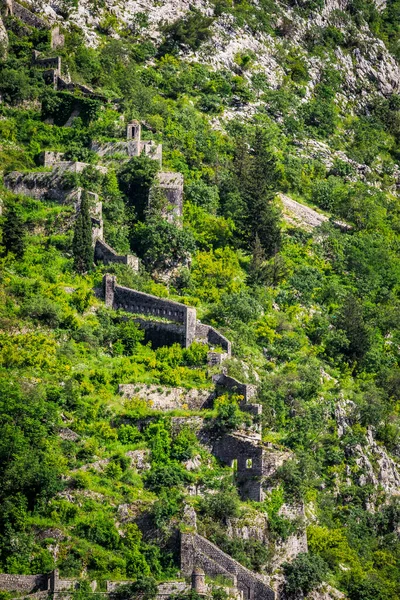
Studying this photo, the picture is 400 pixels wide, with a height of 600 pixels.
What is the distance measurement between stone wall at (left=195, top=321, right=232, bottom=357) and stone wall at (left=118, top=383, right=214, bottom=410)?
3.92m

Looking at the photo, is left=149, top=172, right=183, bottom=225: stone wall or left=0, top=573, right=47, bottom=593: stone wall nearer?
left=0, top=573, right=47, bottom=593: stone wall

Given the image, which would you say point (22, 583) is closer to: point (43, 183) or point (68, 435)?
point (68, 435)

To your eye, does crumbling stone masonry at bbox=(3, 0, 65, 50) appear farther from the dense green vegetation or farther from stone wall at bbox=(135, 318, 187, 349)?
stone wall at bbox=(135, 318, 187, 349)

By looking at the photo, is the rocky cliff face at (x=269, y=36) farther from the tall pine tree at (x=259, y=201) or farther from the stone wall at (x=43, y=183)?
the stone wall at (x=43, y=183)

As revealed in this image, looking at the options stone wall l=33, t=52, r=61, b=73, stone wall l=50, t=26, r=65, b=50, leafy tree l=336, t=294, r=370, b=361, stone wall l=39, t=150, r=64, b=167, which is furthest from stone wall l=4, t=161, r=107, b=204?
leafy tree l=336, t=294, r=370, b=361

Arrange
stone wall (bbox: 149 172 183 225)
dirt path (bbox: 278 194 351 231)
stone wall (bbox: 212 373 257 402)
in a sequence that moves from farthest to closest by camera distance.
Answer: dirt path (bbox: 278 194 351 231)
stone wall (bbox: 149 172 183 225)
stone wall (bbox: 212 373 257 402)

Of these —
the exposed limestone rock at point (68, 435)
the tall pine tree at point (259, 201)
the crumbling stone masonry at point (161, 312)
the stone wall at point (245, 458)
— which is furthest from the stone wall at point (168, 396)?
the tall pine tree at point (259, 201)

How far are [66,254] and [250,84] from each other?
38.0 metres

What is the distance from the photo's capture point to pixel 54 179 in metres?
77.4

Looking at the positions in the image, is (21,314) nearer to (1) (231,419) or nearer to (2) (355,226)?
(1) (231,419)

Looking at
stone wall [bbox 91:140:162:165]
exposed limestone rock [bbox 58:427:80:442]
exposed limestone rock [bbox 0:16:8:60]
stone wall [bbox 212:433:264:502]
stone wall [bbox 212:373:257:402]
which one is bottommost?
stone wall [bbox 212:433:264:502]

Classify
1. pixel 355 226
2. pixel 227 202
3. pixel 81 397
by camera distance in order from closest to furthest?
pixel 81 397
pixel 227 202
pixel 355 226

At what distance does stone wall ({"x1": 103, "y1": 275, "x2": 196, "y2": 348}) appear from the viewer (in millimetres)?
68875

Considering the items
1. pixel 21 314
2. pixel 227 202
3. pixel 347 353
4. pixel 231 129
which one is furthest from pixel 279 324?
pixel 231 129
